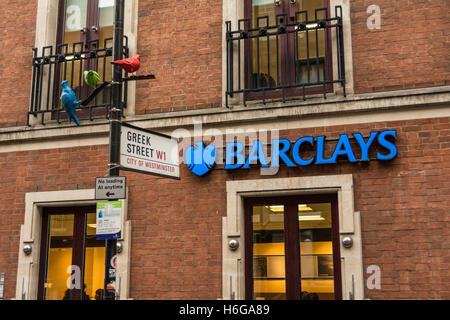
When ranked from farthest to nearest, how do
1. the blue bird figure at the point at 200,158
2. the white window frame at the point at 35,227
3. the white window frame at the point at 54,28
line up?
the white window frame at the point at 54,28 < the white window frame at the point at 35,227 < the blue bird figure at the point at 200,158

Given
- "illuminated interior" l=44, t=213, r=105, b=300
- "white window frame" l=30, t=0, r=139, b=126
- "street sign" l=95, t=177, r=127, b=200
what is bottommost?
"illuminated interior" l=44, t=213, r=105, b=300

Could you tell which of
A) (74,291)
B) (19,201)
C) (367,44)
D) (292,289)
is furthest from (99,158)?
(367,44)

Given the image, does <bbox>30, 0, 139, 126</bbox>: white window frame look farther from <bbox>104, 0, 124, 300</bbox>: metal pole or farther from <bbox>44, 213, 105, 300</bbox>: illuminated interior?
<bbox>104, 0, 124, 300</bbox>: metal pole

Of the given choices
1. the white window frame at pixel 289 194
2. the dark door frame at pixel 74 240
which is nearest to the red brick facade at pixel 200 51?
the white window frame at pixel 289 194

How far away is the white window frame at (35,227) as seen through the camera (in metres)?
9.20

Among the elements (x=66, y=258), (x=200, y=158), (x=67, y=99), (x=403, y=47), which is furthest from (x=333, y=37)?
(x=66, y=258)

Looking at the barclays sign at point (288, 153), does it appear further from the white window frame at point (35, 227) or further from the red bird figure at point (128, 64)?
the red bird figure at point (128, 64)

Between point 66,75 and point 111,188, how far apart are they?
446 cm

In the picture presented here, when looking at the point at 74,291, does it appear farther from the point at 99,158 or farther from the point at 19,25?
the point at 19,25

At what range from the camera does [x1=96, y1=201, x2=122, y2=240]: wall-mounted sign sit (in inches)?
252

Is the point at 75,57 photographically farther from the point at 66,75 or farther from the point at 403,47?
the point at 403,47

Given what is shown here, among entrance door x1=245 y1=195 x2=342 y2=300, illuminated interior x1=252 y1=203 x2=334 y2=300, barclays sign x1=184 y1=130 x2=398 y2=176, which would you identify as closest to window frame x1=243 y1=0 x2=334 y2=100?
barclays sign x1=184 y1=130 x2=398 y2=176

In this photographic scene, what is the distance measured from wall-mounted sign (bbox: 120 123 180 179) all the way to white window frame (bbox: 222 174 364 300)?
1.59 m

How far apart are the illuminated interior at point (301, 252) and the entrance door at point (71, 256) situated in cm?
261
